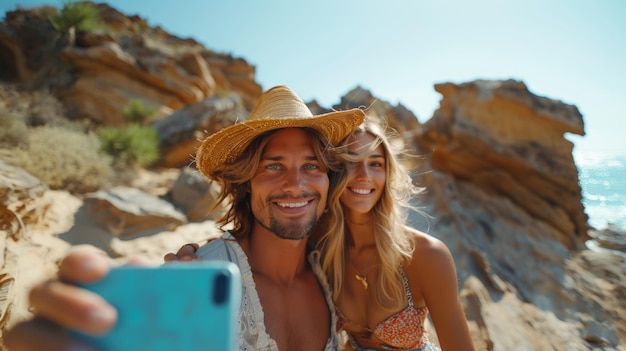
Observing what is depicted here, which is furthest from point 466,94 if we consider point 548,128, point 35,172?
point 35,172

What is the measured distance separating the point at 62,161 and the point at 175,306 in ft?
19.7

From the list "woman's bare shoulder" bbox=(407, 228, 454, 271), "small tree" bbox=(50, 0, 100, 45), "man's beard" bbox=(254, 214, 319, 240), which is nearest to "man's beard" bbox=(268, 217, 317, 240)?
"man's beard" bbox=(254, 214, 319, 240)

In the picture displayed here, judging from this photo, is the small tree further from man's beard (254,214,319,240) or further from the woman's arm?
the woman's arm

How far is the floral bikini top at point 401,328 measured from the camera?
7.27 ft

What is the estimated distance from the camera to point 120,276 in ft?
2.24

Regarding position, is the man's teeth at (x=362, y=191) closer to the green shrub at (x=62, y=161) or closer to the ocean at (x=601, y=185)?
the green shrub at (x=62, y=161)

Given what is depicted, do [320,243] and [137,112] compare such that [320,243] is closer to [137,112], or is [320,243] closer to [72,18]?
[137,112]

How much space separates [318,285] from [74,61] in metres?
13.0

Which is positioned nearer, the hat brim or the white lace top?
the white lace top

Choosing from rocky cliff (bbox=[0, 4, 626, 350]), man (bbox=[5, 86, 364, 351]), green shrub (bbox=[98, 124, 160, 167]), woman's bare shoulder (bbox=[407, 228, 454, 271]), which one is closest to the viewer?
man (bbox=[5, 86, 364, 351])

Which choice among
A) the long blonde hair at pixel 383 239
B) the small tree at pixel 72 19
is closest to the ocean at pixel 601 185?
the long blonde hair at pixel 383 239

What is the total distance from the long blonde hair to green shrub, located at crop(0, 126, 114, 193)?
4.95m

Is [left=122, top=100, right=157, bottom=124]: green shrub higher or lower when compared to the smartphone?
higher

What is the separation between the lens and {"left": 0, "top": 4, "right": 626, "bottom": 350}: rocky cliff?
3820mm
